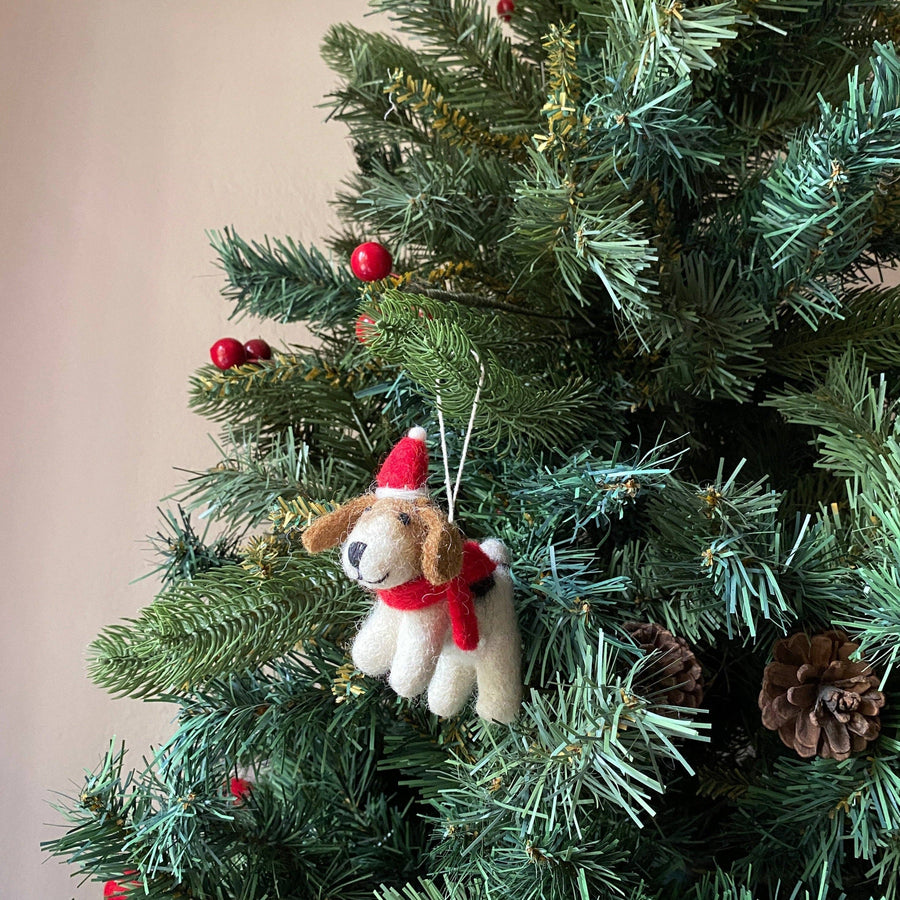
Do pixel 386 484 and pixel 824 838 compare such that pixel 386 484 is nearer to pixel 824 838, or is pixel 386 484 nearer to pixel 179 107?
pixel 824 838

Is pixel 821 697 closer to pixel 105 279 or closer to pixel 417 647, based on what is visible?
pixel 417 647

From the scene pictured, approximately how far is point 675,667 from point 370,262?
8.7 inches

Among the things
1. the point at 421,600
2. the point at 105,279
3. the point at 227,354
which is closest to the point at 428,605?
the point at 421,600

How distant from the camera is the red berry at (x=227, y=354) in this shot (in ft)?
1.55

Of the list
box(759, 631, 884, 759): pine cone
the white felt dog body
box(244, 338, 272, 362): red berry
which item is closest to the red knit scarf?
the white felt dog body

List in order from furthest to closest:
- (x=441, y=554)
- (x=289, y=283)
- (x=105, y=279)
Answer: (x=105, y=279) → (x=289, y=283) → (x=441, y=554)

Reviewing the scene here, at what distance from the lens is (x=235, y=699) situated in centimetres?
39

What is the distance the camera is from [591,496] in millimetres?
343

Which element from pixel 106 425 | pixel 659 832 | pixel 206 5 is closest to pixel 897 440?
pixel 659 832

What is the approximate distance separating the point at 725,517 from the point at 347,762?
0.76ft

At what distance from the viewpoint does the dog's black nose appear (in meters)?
0.29

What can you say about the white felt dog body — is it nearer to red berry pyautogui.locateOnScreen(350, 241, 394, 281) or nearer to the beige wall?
red berry pyautogui.locateOnScreen(350, 241, 394, 281)

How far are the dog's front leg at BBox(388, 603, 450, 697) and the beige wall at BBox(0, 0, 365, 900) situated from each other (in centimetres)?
44

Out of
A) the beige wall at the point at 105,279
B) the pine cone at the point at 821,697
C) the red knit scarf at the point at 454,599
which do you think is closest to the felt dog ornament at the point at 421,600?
the red knit scarf at the point at 454,599
